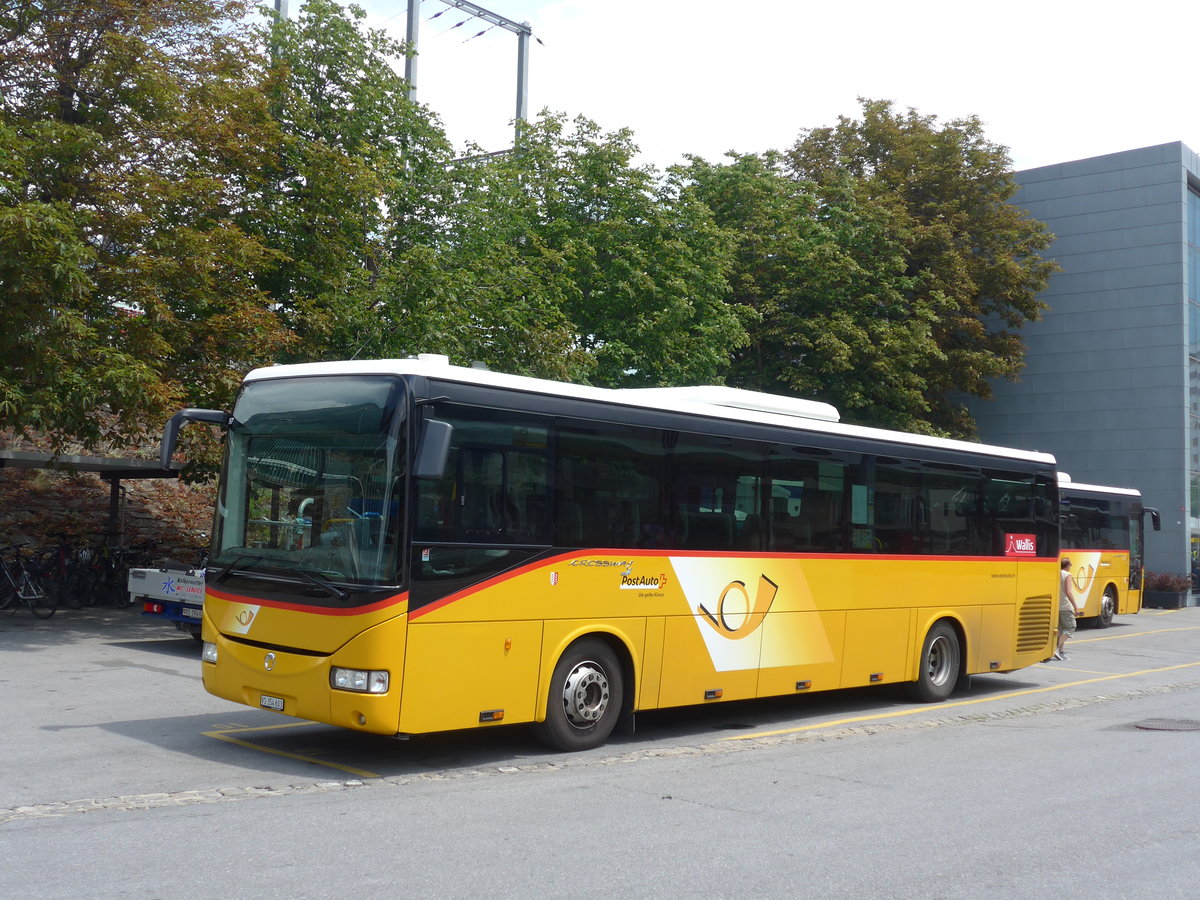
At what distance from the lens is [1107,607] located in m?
29.7

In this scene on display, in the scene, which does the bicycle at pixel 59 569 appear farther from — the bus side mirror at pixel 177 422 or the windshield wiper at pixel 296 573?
the windshield wiper at pixel 296 573

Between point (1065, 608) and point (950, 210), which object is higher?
point (950, 210)

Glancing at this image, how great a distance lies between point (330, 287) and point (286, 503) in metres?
12.1

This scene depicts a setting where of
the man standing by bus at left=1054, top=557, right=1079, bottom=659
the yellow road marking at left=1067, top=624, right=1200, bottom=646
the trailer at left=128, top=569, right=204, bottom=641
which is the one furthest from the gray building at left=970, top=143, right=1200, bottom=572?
the trailer at left=128, top=569, right=204, bottom=641

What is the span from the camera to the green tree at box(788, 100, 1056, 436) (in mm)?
37344

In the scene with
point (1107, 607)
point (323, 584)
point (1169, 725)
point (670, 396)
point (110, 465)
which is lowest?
point (1169, 725)

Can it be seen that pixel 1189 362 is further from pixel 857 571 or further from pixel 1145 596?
pixel 857 571

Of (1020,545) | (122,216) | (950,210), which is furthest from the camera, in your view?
(950,210)

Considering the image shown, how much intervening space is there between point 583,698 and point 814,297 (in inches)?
967

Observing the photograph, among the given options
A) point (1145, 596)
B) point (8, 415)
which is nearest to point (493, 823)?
point (8, 415)

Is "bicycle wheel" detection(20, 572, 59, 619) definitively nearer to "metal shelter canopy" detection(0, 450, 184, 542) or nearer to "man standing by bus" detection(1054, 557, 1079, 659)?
"metal shelter canopy" detection(0, 450, 184, 542)

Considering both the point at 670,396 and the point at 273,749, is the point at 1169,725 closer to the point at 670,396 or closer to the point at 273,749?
the point at 670,396

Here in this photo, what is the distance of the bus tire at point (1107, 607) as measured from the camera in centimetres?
2958

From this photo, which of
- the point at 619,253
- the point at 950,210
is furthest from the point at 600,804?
the point at 950,210
